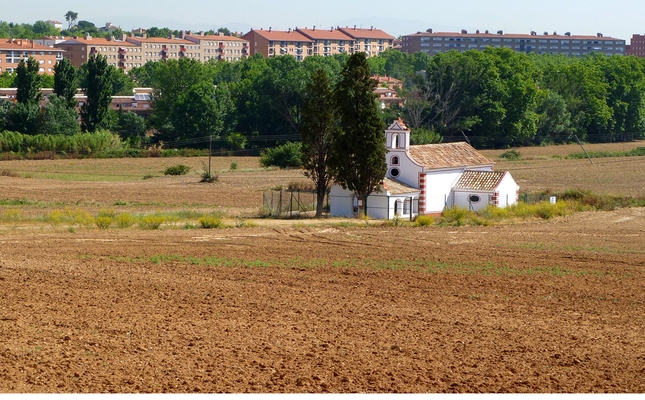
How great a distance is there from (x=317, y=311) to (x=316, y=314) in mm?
407

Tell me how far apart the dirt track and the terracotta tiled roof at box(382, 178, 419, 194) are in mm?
11124

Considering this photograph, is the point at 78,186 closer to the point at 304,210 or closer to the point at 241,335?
the point at 304,210

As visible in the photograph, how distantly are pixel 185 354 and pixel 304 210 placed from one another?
115ft

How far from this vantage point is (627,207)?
56.4 m

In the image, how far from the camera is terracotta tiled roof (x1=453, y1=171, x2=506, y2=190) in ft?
176

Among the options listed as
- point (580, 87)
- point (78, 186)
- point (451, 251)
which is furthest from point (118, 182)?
point (580, 87)

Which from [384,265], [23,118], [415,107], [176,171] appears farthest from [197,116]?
[384,265]

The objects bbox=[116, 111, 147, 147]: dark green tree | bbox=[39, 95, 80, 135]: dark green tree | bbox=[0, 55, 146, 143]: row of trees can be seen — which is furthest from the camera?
bbox=[116, 111, 147, 147]: dark green tree

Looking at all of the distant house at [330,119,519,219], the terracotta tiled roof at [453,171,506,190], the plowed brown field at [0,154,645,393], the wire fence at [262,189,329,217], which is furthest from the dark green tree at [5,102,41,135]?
the plowed brown field at [0,154,645,393]

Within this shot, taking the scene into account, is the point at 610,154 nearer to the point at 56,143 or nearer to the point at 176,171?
the point at 176,171

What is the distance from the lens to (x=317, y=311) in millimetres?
23125

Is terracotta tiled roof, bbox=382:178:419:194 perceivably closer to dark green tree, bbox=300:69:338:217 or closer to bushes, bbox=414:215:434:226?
dark green tree, bbox=300:69:338:217

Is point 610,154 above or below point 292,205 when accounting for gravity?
above

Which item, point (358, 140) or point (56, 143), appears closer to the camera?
point (358, 140)
